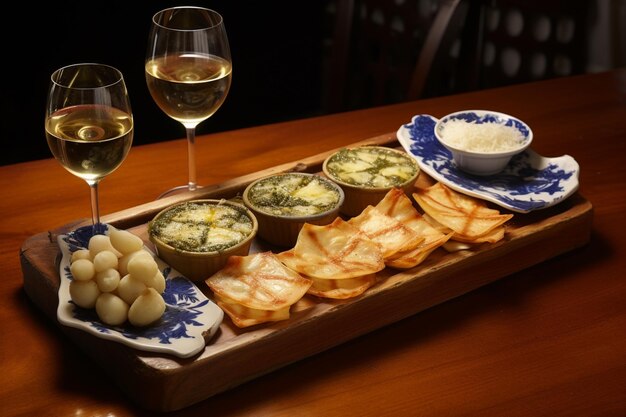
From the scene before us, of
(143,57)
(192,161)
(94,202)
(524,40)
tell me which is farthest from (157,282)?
(143,57)

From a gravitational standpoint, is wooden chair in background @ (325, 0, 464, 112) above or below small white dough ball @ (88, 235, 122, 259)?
below

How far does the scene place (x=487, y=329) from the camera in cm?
150

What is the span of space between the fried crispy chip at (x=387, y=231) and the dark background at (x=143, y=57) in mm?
2075

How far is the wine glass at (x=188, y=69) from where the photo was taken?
1655 millimetres

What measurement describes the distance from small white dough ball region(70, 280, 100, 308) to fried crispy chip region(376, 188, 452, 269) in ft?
1.71

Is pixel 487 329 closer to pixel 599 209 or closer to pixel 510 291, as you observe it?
A: pixel 510 291

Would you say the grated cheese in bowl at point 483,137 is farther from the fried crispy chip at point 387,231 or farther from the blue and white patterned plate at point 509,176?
the fried crispy chip at point 387,231

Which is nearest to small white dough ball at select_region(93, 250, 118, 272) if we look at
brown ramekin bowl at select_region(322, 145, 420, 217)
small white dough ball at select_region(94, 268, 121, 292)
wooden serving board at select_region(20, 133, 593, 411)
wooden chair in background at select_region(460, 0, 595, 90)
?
small white dough ball at select_region(94, 268, 121, 292)

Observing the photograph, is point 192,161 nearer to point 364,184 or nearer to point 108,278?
point 364,184

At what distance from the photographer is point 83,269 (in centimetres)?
129

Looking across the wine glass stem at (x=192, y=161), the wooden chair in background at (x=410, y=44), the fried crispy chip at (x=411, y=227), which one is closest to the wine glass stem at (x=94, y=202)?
the wine glass stem at (x=192, y=161)

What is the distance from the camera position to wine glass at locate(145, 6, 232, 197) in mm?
1655

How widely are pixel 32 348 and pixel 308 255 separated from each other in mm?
494

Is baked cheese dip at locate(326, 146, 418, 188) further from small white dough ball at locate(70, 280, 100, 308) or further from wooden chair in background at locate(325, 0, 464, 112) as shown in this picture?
wooden chair in background at locate(325, 0, 464, 112)
